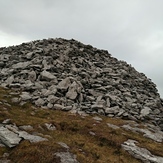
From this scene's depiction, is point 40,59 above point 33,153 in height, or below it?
above

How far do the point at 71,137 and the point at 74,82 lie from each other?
53.2 ft

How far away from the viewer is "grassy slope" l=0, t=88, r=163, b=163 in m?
22.2

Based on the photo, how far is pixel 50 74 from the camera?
4553 cm

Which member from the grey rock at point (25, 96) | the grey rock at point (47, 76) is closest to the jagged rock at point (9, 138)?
the grey rock at point (25, 96)

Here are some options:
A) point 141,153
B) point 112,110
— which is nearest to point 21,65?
point 112,110

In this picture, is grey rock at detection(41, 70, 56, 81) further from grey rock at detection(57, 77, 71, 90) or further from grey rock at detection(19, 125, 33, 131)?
grey rock at detection(19, 125, 33, 131)

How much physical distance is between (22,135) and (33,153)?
368 cm

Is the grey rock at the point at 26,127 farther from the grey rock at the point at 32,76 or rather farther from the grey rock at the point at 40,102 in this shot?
the grey rock at the point at 32,76

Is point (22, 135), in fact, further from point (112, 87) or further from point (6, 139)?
point (112, 87)

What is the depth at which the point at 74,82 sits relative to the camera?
1689 inches

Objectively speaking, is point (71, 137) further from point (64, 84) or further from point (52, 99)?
point (64, 84)

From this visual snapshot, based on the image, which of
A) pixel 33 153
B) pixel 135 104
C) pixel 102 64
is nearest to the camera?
pixel 33 153

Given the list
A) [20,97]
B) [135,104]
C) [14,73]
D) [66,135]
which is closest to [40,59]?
[14,73]

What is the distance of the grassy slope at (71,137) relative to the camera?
22203 mm
